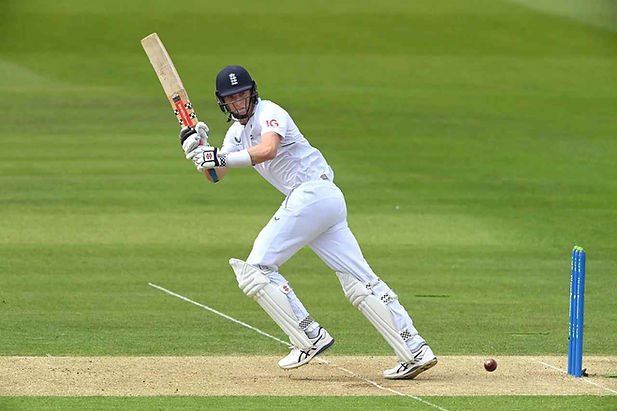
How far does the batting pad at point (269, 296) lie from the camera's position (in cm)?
834

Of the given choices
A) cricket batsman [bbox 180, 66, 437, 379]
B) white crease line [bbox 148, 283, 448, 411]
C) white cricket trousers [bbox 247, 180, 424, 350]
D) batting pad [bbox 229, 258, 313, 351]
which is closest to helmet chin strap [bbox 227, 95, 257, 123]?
cricket batsman [bbox 180, 66, 437, 379]

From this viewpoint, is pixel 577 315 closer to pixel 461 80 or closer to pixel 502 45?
pixel 461 80

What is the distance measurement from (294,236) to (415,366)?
107 centimetres

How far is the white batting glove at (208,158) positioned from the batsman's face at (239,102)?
0.33 metres

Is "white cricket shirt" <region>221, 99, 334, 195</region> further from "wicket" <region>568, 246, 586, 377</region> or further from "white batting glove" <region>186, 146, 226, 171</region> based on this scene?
"wicket" <region>568, 246, 586, 377</region>

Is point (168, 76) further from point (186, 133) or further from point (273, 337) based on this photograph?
point (273, 337)

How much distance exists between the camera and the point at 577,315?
27.5 feet

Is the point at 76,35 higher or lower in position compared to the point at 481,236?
higher

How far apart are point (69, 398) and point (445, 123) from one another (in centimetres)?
1507

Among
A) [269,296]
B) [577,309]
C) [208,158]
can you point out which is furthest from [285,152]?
[577,309]

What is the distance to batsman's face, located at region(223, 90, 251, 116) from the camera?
27.5 ft

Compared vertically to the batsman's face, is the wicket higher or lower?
lower

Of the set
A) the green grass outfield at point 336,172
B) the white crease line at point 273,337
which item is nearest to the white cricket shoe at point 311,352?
the white crease line at point 273,337

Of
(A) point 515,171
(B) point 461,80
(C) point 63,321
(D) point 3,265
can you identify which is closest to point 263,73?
(B) point 461,80
